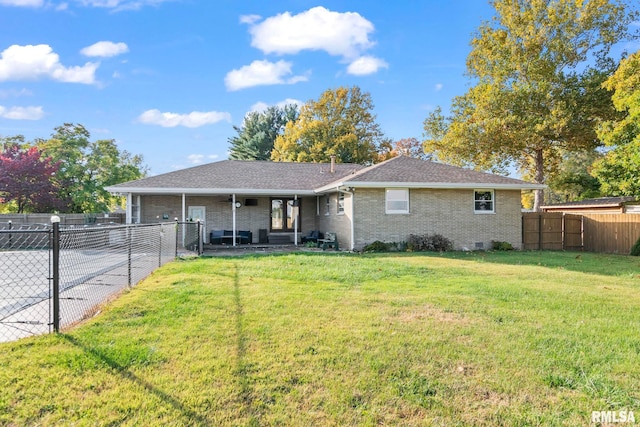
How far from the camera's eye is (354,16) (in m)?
15.3

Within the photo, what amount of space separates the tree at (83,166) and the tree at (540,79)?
22.5 m

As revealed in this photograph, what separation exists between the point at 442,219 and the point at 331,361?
40.4 feet

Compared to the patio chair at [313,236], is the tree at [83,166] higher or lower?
higher

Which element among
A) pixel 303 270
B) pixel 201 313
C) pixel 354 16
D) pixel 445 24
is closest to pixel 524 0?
pixel 445 24

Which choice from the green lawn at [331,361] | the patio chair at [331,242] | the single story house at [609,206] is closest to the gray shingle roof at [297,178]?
the patio chair at [331,242]

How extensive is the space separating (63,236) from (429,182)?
1230cm

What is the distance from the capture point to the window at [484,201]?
15.3m

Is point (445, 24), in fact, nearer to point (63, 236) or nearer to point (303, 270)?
point (303, 270)

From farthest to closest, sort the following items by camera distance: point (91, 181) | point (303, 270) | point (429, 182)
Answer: point (91, 181)
point (429, 182)
point (303, 270)

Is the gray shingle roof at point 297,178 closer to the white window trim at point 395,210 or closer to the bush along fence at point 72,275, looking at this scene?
the white window trim at point 395,210

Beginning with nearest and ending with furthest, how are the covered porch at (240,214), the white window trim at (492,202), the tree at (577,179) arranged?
the white window trim at (492,202) < the covered porch at (240,214) < the tree at (577,179)

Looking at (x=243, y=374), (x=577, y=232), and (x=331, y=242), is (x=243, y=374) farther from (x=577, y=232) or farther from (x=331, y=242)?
(x=577, y=232)

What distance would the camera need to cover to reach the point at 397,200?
1449cm

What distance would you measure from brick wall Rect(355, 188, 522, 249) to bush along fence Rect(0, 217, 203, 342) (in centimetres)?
714
